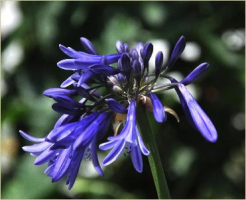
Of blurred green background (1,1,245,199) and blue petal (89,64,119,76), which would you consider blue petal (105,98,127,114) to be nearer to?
blue petal (89,64,119,76)

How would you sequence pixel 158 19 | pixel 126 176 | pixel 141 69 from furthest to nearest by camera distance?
pixel 126 176, pixel 158 19, pixel 141 69

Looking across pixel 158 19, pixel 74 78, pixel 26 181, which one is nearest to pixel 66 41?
pixel 158 19

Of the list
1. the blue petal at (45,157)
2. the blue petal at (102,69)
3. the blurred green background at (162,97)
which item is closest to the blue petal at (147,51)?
the blue petal at (102,69)

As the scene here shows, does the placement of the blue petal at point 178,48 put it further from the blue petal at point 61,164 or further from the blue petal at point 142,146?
the blue petal at point 61,164

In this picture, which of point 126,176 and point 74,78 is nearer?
point 74,78

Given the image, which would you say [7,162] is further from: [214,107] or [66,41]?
[214,107]

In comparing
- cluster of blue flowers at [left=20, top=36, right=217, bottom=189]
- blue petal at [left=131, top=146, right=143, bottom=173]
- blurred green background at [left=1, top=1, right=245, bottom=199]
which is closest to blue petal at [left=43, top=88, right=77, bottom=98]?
cluster of blue flowers at [left=20, top=36, right=217, bottom=189]
